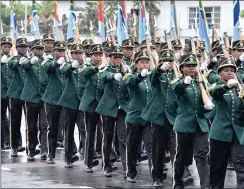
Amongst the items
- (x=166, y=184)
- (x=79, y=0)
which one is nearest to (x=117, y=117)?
(x=166, y=184)

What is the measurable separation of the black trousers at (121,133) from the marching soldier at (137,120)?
35cm

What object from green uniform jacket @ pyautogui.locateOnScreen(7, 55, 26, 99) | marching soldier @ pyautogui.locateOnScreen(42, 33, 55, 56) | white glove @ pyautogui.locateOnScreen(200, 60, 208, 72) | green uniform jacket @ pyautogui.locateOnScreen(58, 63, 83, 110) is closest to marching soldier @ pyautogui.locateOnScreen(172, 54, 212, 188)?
white glove @ pyautogui.locateOnScreen(200, 60, 208, 72)

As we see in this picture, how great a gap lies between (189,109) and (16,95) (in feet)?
15.4

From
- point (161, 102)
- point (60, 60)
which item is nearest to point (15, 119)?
point (60, 60)

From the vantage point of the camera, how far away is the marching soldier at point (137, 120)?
38.6ft

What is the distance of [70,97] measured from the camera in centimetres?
1354

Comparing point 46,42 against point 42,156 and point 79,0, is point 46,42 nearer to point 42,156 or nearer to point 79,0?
point 42,156

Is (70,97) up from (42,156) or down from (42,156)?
up

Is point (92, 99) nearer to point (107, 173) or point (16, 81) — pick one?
point (107, 173)

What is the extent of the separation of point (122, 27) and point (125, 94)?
151 inches

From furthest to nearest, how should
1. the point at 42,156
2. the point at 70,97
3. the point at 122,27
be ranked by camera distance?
the point at 122,27
the point at 42,156
the point at 70,97

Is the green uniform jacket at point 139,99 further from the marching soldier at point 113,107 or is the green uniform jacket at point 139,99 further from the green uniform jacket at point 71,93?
the green uniform jacket at point 71,93

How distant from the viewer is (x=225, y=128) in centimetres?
1010

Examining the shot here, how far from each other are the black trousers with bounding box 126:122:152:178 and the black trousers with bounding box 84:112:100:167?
1.01m
